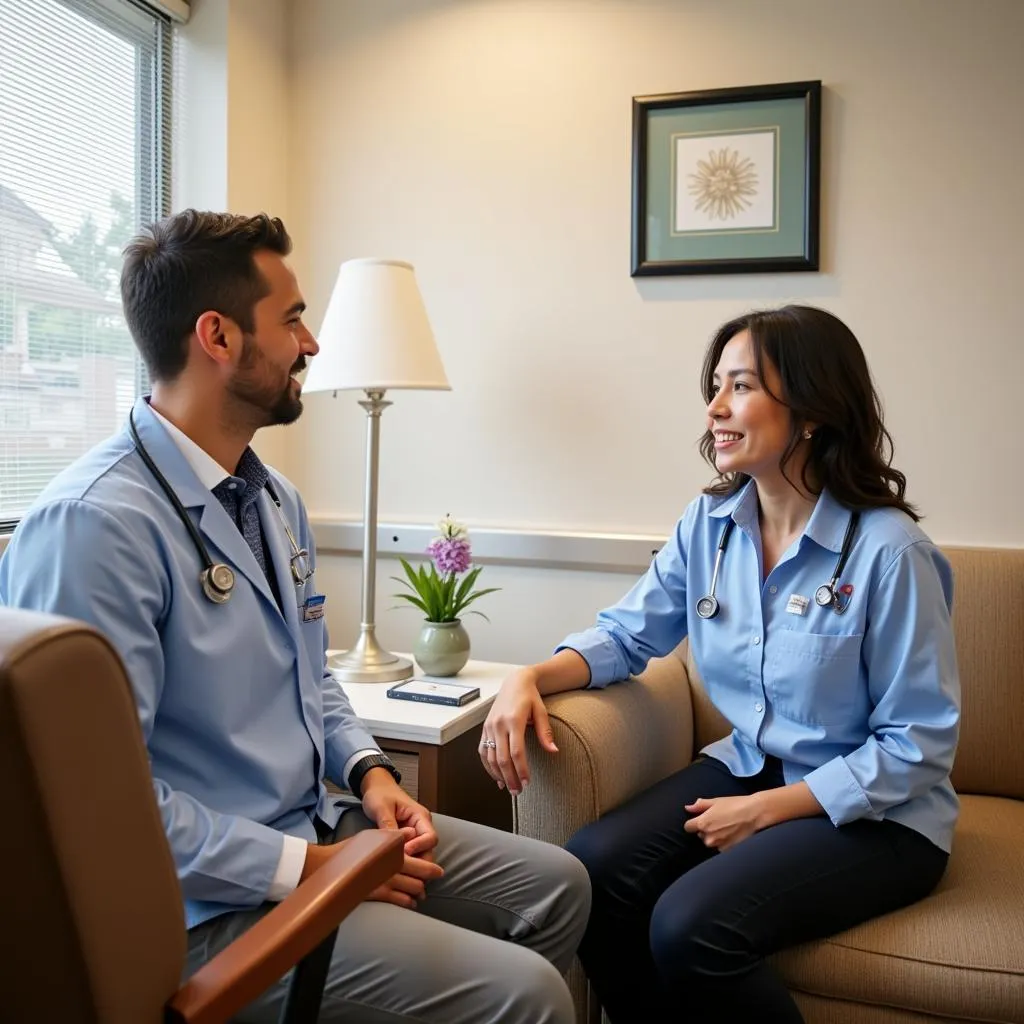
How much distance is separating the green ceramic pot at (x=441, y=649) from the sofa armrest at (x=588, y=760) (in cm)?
56

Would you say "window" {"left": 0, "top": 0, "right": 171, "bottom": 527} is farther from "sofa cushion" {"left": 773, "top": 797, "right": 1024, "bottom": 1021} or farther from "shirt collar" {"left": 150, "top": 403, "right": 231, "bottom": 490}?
"sofa cushion" {"left": 773, "top": 797, "right": 1024, "bottom": 1021}

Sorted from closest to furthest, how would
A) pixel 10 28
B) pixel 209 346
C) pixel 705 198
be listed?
pixel 209 346, pixel 10 28, pixel 705 198

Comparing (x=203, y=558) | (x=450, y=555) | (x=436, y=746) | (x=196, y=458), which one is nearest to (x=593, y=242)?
(x=450, y=555)

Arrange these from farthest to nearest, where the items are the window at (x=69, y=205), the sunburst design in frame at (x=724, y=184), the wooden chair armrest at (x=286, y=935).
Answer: the sunburst design in frame at (x=724, y=184) → the window at (x=69, y=205) → the wooden chair armrest at (x=286, y=935)

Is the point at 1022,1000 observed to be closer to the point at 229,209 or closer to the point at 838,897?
the point at 838,897

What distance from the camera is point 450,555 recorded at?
233 cm

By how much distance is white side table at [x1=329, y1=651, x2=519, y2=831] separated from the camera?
→ 203cm

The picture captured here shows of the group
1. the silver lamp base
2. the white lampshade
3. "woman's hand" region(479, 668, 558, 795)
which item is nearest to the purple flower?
the silver lamp base

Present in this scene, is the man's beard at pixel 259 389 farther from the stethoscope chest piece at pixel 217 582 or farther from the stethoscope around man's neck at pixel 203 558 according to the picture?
the stethoscope chest piece at pixel 217 582

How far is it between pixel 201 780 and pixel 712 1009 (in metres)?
0.80

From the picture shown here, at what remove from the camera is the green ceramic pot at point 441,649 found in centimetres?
234

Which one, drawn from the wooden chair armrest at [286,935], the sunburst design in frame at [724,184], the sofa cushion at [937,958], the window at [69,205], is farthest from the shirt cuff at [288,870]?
the sunburst design in frame at [724,184]

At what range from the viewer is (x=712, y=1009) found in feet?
4.72

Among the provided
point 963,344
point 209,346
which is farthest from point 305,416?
point 963,344
